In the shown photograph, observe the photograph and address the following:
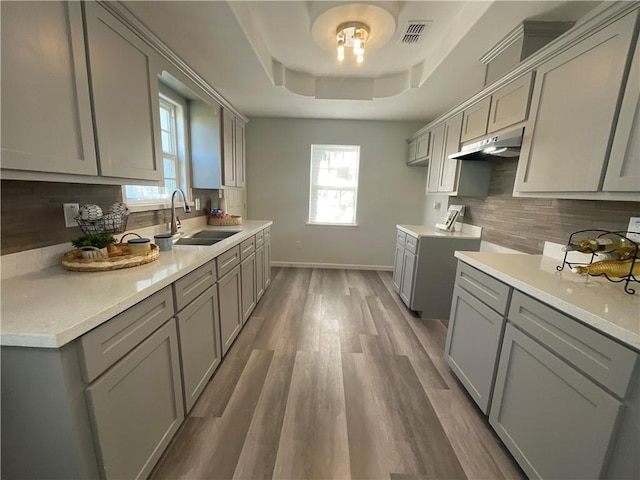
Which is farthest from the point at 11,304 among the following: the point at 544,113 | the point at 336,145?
the point at 336,145

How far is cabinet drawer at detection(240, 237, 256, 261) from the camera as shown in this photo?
2358mm

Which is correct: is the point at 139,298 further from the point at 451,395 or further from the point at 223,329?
the point at 451,395

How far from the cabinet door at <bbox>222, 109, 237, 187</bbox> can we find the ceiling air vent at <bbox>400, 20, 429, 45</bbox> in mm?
2027

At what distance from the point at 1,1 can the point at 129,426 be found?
5.31ft

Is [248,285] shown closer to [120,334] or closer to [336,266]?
[120,334]

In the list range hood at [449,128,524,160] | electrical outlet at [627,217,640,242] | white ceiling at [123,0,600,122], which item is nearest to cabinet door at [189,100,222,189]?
white ceiling at [123,0,600,122]

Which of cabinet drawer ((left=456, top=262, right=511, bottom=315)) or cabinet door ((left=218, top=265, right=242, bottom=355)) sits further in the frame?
cabinet door ((left=218, top=265, right=242, bottom=355))

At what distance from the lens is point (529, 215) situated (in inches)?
80.4

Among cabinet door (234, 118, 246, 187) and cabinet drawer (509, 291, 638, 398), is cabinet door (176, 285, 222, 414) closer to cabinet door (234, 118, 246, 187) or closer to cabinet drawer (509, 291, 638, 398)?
cabinet drawer (509, 291, 638, 398)

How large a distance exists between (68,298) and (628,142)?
2.48m

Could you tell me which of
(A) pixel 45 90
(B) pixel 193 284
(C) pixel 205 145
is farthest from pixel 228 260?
(C) pixel 205 145

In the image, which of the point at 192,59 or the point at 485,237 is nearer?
the point at 192,59

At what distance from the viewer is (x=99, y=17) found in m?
1.19

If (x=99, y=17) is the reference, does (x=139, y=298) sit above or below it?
below
